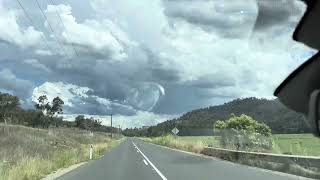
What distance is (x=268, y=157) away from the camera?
3039 cm

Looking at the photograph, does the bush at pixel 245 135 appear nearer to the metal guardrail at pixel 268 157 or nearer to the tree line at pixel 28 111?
the metal guardrail at pixel 268 157

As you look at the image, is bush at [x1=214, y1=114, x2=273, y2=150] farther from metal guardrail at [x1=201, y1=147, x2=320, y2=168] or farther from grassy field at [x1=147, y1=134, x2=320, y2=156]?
metal guardrail at [x1=201, y1=147, x2=320, y2=168]

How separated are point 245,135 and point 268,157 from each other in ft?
53.5

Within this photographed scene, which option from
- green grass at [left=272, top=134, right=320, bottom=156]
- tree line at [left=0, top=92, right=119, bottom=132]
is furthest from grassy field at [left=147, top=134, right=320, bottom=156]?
tree line at [left=0, top=92, right=119, bottom=132]

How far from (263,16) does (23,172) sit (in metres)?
19.8

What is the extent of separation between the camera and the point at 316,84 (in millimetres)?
4797

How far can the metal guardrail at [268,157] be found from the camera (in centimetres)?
2381

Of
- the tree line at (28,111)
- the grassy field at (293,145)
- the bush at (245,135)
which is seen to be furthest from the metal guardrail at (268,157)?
the tree line at (28,111)

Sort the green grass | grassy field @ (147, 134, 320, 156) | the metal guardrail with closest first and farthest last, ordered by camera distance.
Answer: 1. the metal guardrail
2. the green grass
3. grassy field @ (147, 134, 320, 156)

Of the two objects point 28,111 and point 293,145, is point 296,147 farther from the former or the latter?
point 28,111

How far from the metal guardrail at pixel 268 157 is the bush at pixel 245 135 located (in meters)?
2.33

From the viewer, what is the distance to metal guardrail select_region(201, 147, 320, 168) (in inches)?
937

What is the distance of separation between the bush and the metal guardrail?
7.65 ft

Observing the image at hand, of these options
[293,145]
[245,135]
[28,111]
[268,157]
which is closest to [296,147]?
[293,145]
